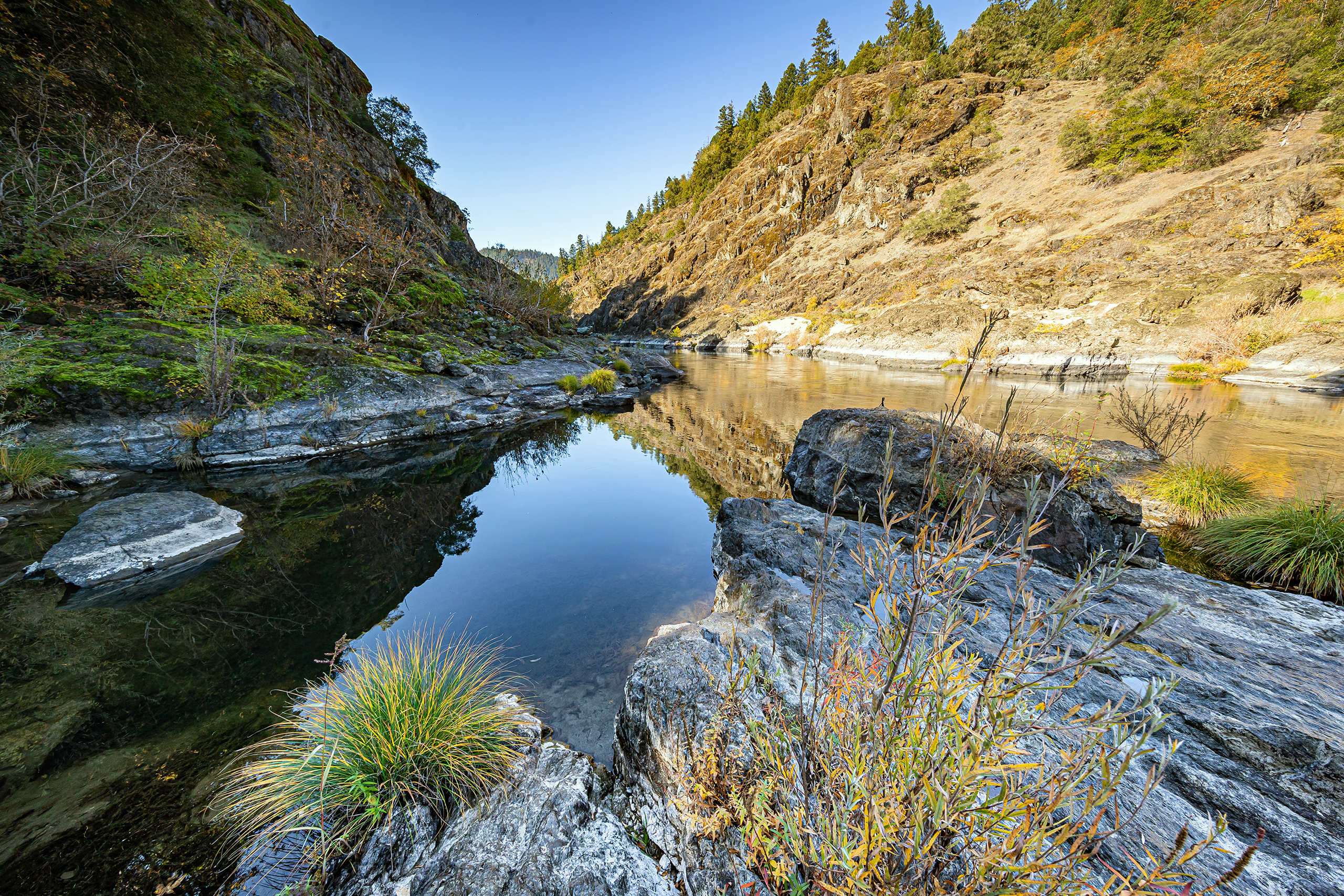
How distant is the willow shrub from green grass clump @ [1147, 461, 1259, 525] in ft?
22.5

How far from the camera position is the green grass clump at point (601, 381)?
19.9 m

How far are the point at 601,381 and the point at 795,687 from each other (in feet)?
59.6

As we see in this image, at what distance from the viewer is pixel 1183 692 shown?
2990 mm

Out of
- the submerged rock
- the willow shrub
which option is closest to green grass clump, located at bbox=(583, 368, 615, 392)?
the submerged rock

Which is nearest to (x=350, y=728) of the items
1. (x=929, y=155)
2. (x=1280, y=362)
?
(x=1280, y=362)

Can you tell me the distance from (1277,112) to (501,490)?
2406 inches

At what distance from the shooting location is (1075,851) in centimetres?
123

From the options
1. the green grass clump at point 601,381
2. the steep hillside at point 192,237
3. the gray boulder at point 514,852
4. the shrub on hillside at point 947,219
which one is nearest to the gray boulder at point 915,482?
the gray boulder at point 514,852

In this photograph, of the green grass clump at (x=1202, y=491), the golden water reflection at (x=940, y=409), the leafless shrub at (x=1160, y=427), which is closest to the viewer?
the green grass clump at (x=1202, y=491)

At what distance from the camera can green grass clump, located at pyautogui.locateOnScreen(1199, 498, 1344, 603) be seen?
4.87m

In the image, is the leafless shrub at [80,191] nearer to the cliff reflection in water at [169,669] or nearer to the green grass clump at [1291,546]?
the cliff reflection in water at [169,669]

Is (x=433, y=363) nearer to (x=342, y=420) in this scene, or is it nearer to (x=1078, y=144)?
(x=342, y=420)

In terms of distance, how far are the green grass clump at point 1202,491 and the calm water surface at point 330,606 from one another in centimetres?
120

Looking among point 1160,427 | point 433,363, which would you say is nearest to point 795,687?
point 1160,427
